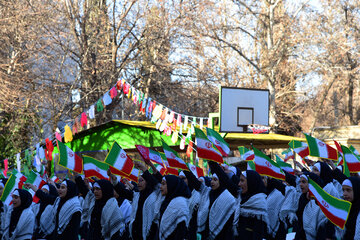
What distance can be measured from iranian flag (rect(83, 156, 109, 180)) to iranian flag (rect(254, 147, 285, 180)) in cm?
273

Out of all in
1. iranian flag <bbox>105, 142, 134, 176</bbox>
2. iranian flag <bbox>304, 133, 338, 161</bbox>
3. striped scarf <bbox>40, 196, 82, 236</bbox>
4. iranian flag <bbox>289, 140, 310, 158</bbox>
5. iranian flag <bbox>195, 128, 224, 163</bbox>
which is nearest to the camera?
iranian flag <bbox>195, 128, 224, 163</bbox>

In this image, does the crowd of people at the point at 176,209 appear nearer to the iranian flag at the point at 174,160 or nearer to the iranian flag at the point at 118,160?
the iranian flag at the point at 174,160

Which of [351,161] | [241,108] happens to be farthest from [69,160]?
[241,108]

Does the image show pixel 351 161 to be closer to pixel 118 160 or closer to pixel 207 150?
pixel 207 150

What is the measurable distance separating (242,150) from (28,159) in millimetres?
5378

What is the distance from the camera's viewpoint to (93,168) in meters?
10.5

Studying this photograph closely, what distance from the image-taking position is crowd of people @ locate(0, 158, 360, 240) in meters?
8.29

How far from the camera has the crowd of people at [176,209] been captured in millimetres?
8289

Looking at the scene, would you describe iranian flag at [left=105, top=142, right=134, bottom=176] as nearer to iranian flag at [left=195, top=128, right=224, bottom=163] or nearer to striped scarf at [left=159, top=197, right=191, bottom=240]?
iranian flag at [left=195, top=128, right=224, bottom=163]

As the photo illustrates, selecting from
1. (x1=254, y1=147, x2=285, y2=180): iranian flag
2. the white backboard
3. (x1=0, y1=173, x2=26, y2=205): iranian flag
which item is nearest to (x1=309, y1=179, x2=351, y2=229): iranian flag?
(x1=254, y1=147, x2=285, y2=180): iranian flag

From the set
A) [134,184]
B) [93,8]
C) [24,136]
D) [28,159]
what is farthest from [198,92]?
[134,184]

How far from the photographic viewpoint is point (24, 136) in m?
22.8

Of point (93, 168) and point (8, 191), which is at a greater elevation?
point (93, 168)

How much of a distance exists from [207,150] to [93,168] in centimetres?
239
